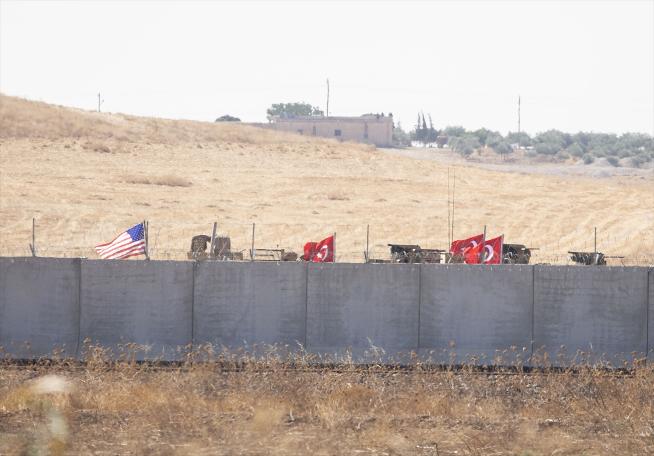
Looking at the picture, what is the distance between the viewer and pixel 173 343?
65.7 ft

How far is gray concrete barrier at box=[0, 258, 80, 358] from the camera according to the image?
20.0 m

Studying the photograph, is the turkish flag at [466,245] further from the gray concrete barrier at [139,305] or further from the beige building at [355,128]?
the beige building at [355,128]

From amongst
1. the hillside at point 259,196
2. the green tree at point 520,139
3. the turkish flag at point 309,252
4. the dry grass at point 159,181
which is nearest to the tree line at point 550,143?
the green tree at point 520,139

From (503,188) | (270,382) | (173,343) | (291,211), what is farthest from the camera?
(503,188)

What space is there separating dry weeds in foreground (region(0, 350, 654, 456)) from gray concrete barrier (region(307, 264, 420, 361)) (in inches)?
31.4

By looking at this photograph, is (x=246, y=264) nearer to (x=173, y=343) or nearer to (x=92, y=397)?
(x=173, y=343)

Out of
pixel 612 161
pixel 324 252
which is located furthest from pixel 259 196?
pixel 612 161

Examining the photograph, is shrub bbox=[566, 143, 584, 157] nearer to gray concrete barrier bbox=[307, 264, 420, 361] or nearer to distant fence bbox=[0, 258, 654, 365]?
distant fence bbox=[0, 258, 654, 365]

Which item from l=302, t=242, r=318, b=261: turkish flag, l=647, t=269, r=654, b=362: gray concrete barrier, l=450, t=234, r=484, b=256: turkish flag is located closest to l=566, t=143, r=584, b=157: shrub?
l=302, t=242, r=318, b=261: turkish flag

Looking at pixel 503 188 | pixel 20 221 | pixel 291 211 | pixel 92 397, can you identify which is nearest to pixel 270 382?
pixel 92 397

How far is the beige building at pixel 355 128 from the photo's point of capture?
140m

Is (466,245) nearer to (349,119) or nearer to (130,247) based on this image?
(130,247)

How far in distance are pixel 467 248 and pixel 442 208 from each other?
29.7 meters

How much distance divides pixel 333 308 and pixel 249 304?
156cm
